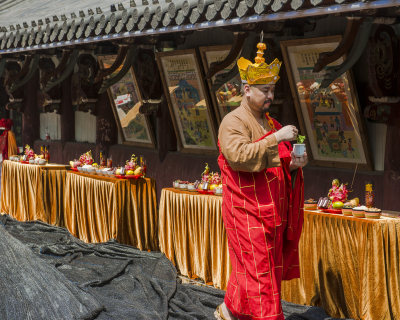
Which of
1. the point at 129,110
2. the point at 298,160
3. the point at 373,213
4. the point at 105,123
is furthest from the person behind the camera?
the point at 105,123

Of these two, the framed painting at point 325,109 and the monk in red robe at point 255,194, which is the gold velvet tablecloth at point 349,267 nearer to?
the framed painting at point 325,109

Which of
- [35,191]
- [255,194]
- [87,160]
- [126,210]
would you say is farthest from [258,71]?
[35,191]

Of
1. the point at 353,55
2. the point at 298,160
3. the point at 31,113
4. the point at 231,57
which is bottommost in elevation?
the point at 298,160

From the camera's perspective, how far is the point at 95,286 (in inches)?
341

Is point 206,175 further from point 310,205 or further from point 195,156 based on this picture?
point 310,205

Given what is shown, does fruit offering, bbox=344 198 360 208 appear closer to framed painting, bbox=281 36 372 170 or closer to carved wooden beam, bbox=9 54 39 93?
framed painting, bbox=281 36 372 170

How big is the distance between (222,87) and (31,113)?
7.09 m

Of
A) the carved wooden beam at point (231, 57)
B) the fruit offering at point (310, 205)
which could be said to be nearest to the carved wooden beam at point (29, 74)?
the carved wooden beam at point (231, 57)

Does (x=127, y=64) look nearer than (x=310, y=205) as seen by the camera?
No

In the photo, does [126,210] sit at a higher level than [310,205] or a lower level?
lower

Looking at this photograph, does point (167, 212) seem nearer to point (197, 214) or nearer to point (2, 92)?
point (197, 214)

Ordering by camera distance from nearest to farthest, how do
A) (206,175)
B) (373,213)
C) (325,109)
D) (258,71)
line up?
(258,71) < (373,213) < (325,109) < (206,175)

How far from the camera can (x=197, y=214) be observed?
29.7 feet

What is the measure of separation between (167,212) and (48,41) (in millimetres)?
3532
